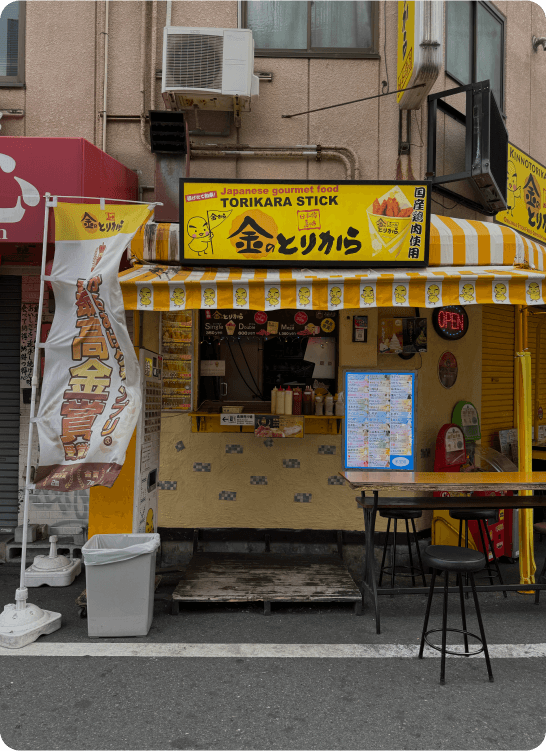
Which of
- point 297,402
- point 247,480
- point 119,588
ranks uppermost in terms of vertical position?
point 297,402

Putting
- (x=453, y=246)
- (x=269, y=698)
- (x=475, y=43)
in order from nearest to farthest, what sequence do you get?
1. (x=269, y=698)
2. (x=453, y=246)
3. (x=475, y=43)

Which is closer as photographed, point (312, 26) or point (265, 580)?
point (265, 580)

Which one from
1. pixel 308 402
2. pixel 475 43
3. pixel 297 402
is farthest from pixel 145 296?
pixel 475 43

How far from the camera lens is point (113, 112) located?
281 inches

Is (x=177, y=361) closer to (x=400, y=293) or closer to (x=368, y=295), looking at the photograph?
(x=368, y=295)

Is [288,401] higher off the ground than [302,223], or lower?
lower

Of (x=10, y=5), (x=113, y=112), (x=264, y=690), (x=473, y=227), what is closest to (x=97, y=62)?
(x=113, y=112)

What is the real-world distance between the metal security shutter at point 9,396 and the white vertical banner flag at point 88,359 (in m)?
2.68

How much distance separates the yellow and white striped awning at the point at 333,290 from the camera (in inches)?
204

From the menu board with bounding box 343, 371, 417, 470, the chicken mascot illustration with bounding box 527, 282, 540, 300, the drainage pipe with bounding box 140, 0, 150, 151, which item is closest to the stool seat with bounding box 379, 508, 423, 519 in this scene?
the menu board with bounding box 343, 371, 417, 470

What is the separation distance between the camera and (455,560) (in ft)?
13.6

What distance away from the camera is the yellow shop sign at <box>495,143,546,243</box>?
8281 millimetres

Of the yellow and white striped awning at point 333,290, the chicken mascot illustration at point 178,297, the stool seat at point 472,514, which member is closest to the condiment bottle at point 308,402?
the yellow and white striped awning at point 333,290

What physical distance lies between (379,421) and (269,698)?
2.96 meters
